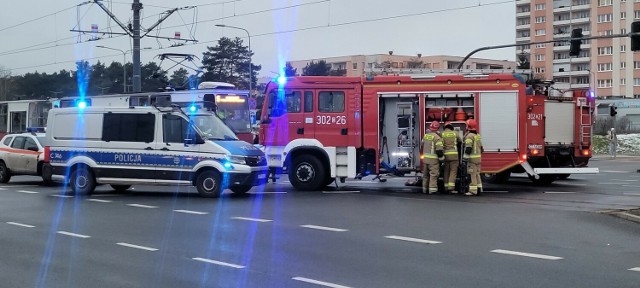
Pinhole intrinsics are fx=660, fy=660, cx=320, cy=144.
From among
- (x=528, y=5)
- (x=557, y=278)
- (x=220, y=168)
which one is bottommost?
(x=557, y=278)

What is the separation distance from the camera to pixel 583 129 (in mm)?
18344

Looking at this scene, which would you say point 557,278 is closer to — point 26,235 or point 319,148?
point 26,235

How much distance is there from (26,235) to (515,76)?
12112 mm

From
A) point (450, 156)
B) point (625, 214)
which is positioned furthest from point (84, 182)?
point (625, 214)

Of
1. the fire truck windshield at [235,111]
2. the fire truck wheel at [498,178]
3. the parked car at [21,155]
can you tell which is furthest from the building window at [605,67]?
the parked car at [21,155]

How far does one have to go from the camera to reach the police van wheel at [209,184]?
49.8 ft

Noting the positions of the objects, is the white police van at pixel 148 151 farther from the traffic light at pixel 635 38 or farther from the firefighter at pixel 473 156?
the traffic light at pixel 635 38

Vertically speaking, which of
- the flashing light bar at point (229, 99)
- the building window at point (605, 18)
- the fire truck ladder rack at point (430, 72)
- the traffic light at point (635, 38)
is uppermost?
the building window at point (605, 18)

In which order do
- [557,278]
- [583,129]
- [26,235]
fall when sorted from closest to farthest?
1. [557,278]
2. [26,235]
3. [583,129]

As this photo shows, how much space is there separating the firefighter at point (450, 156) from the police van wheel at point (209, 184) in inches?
216

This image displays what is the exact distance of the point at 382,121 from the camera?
17203mm

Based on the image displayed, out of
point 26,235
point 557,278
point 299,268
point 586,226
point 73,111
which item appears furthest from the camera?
point 73,111

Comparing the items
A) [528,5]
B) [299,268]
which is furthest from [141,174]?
[528,5]

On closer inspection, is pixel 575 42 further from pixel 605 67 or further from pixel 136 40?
pixel 605 67
